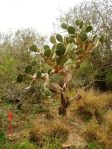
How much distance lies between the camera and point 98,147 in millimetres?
8672

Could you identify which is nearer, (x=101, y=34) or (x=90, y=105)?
→ (x=90, y=105)

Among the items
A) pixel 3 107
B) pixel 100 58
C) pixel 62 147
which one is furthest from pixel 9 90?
pixel 100 58

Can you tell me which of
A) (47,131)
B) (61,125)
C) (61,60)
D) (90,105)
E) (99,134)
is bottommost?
(99,134)

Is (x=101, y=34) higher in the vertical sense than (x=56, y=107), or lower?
higher

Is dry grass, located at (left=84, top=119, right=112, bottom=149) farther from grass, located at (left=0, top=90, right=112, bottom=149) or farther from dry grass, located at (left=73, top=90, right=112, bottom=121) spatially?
dry grass, located at (left=73, top=90, right=112, bottom=121)

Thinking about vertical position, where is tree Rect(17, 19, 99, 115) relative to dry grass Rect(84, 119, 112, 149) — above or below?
above

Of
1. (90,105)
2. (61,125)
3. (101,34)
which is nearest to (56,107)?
(90,105)

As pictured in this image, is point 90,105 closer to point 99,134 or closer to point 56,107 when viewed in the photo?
point 56,107

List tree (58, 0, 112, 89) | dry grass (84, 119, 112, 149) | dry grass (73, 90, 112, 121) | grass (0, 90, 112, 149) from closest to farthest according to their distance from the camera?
grass (0, 90, 112, 149), dry grass (84, 119, 112, 149), dry grass (73, 90, 112, 121), tree (58, 0, 112, 89)

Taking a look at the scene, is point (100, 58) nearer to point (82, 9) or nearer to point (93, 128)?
point (82, 9)

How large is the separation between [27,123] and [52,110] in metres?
1.28

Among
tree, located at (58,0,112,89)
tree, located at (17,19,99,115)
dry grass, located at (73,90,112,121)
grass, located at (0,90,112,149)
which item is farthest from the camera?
tree, located at (58,0,112,89)

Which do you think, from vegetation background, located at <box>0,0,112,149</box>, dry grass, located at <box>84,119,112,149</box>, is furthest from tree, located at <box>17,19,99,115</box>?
dry grass, located at <box>84,119,112,149</box>

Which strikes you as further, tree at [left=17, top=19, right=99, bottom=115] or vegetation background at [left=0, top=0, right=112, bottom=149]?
tree at [left=17, top=19, right=99, bottom=115]
